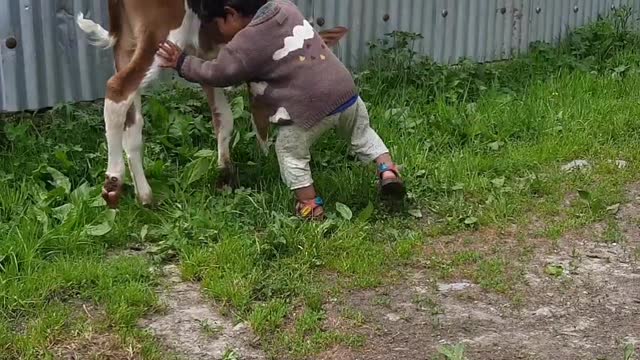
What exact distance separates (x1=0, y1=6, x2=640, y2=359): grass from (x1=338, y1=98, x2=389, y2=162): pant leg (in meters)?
0.24

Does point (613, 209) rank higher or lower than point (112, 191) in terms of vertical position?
lower

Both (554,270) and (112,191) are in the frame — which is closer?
(554,270)

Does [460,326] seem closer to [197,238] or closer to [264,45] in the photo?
[197,238]

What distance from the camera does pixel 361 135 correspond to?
16.9ft

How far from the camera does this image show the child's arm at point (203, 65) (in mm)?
4703

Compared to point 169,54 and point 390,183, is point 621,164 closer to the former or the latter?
point 390,183

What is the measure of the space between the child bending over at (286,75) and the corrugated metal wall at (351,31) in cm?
161

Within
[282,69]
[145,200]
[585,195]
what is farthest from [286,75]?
[585,195]

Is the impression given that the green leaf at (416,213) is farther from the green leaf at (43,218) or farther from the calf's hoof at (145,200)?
the green leaf at (43,218)

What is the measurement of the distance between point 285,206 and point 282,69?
73 centimetres

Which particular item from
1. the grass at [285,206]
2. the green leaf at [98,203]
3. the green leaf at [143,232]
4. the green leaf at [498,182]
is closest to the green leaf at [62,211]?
the grass at [285,206]

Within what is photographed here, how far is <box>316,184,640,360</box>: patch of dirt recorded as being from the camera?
12.5 feet

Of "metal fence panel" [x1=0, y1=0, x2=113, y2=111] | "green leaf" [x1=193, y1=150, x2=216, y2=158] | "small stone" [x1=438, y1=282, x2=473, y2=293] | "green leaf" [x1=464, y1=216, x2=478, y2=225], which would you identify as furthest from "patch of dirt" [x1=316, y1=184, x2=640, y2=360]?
"metal fence panel" [x1=0, y1=0, x2=113, y2=111]

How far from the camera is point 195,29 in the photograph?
4926mm
